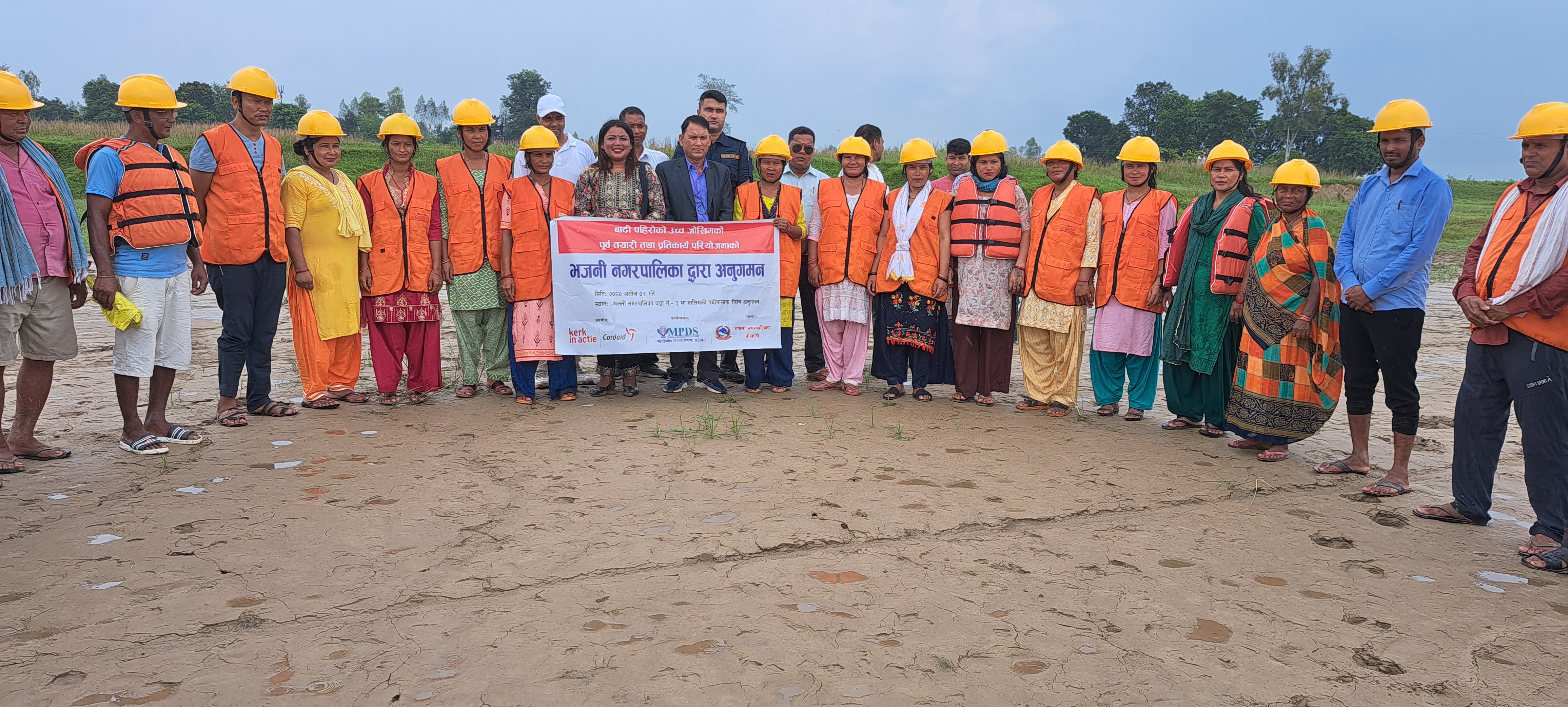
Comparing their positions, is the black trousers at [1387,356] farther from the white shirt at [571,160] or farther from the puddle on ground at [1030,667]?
the white shirt at [571,160]

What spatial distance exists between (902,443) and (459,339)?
3.11m

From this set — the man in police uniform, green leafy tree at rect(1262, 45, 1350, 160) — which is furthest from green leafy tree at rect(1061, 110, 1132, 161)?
the man in police uniform

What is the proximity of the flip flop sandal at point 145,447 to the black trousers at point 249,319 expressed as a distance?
24.7 inches

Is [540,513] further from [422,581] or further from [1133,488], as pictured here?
[1133,488]

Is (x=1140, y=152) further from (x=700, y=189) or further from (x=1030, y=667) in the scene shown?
(x=1030, y=667)

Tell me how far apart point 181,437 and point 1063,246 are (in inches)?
209

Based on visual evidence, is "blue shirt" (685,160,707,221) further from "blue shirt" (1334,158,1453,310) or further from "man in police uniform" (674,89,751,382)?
"blue shirt" (1334,158,1453,310)

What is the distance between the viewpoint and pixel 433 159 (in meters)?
24.1

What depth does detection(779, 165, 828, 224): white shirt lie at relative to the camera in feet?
22.8

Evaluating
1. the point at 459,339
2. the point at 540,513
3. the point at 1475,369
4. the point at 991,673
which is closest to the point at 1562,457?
the point at 1475,369

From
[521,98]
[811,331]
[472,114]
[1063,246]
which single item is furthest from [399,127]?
[521,98]

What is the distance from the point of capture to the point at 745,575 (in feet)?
11.4

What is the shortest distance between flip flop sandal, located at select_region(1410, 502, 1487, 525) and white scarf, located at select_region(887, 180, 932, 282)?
10.5 ft

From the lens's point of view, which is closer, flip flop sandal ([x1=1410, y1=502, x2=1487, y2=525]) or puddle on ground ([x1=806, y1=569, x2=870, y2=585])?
puddle on ground ([x1=806, y1=569, x2=870, y2=585])
